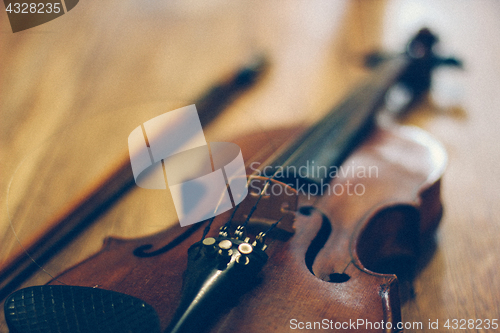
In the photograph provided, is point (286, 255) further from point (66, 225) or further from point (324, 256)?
point (66, 225)

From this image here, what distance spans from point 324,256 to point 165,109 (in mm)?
417

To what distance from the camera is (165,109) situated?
0.62m

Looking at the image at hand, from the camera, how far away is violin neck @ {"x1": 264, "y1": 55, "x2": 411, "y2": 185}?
33.5 inches

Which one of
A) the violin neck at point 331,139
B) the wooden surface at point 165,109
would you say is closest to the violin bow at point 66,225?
the wooden surface at point 165,109

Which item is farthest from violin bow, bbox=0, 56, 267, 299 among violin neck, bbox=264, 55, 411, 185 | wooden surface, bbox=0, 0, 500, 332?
violin neck, bbox=264, 55, 411, 185

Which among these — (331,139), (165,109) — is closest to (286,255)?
(165,109)

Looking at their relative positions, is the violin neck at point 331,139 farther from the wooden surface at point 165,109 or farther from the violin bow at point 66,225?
the violin bow at point 66,225

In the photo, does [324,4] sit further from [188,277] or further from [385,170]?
[188,277]

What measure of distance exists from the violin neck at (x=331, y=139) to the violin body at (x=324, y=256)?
1.6 inches

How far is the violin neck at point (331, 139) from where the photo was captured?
85 cm

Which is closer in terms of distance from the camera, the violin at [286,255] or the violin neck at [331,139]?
the violin at [286,255]

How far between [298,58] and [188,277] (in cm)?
121

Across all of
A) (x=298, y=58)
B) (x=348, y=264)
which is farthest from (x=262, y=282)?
(x=298, y=58)

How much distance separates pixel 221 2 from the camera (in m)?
1.13
